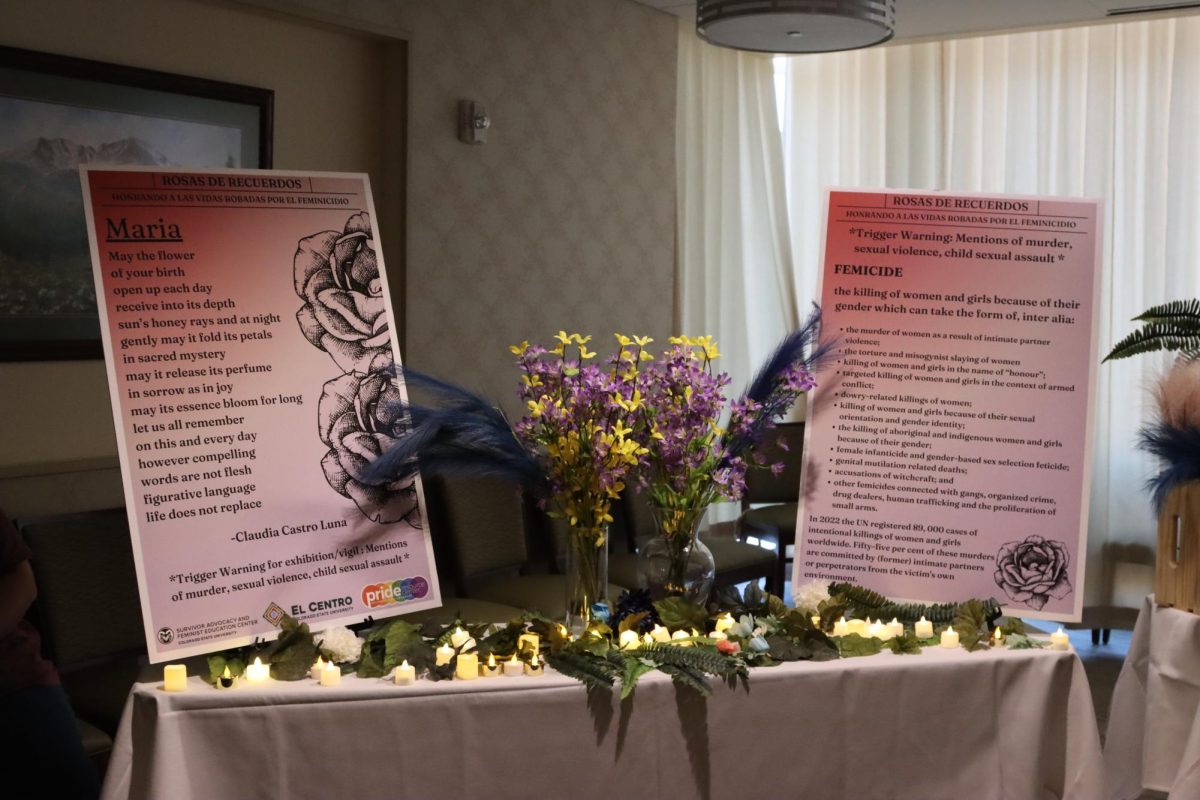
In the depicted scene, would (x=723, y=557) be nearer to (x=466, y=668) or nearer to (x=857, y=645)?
(x=857, y=645)

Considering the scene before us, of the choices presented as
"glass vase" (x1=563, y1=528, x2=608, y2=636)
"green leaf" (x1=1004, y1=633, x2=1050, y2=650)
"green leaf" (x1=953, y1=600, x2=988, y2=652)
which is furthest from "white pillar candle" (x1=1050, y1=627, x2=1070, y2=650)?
"glass vase" (x1=563, y1=528, x2=608, y2=636)

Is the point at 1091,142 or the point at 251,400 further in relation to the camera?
the point at 1091,142

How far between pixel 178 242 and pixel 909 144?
4380mm

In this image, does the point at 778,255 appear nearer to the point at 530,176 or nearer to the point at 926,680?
the point at 530,176

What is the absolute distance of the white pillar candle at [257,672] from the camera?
2070 millimetres

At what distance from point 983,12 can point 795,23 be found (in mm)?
2763

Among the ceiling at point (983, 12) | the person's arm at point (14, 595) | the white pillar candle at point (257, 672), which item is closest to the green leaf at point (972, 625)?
the white pillar candle at point (257, 672)

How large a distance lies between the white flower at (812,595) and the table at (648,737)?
0.23m

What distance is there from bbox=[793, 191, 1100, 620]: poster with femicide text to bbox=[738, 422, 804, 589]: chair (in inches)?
92.7

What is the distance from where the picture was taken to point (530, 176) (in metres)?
5.08

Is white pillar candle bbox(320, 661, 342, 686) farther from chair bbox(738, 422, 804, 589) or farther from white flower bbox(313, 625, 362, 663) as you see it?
chair bbox(738, 422, 804, 589)

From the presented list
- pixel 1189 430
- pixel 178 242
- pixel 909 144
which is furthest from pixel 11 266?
pixel 909 144

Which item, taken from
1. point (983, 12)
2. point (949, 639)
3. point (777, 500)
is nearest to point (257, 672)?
point (949, 639)

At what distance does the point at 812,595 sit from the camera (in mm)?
2516
